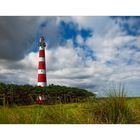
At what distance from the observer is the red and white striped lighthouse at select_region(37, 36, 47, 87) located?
384cm

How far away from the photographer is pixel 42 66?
156 inches

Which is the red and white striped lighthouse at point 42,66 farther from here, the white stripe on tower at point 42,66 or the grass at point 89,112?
the grass at point 89,112

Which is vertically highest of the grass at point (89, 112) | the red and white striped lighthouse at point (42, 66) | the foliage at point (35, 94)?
the red and white striped lighthouse at point (42, 66)

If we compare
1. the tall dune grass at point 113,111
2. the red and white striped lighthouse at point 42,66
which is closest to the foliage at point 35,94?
the red and white striped lighthouse at point 42,66

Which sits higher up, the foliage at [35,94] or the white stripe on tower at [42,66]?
the white stripe on tower at [42,66]

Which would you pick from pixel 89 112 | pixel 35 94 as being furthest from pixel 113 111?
pixel 35 94

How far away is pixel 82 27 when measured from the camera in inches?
160

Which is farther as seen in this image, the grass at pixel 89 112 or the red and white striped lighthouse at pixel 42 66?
the red and white striped lighthouse at pixel 42 66

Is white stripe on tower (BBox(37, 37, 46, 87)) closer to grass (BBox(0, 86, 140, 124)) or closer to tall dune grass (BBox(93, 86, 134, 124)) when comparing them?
grass (BBox(0, 86, 140, 124))

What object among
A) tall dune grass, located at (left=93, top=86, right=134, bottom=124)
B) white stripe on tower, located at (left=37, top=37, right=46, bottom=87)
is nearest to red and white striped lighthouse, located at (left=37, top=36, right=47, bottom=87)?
white stripe on tower, located at (left=37, top=37, right=46, bottom=87)

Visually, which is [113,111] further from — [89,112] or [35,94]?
[35,94]

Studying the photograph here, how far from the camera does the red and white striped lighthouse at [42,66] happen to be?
384cm
